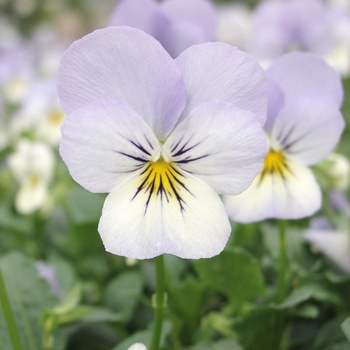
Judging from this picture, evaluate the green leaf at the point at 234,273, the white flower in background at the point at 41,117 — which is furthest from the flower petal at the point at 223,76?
the white flower in background at the point at 41,117

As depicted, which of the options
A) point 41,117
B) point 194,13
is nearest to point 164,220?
point 194,13

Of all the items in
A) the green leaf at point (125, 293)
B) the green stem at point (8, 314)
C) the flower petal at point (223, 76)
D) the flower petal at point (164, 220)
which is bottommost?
the green leaf at point (125, 293)

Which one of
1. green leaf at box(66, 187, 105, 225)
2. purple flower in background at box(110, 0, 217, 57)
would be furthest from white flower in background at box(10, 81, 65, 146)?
purple flower in background at box(110, 0, 217, 57)

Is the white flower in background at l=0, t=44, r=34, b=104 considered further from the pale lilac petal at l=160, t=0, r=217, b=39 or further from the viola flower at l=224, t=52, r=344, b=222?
the viola flower at l=224, t=52, r=344, b=222

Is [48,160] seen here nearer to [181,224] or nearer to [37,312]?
[37,312]

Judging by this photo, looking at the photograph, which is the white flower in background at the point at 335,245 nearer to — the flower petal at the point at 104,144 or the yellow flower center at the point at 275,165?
the yellow flower center at the point at 275,165
